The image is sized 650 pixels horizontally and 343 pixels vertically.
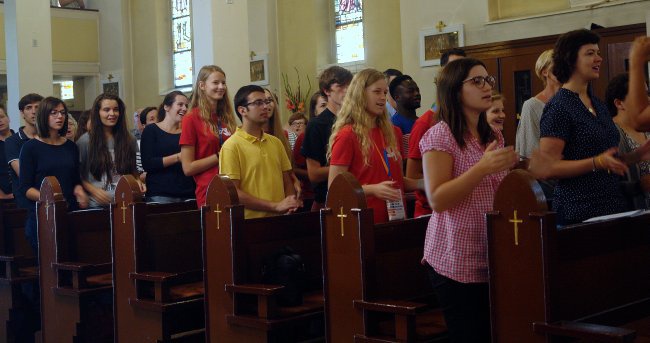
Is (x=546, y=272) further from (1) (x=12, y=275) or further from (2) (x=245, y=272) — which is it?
(1) (x=12, y=275)

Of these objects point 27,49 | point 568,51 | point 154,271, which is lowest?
point 154,271

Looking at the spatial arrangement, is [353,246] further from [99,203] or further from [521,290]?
[99,203]

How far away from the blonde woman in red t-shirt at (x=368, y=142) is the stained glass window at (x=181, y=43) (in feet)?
46.2

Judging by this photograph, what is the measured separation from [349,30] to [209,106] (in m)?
10.3

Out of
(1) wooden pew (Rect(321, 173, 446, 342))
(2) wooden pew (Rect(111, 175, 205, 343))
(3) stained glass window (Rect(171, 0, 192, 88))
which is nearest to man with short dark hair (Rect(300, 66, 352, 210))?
(2) wooden pew (Rect(111, 175, 205, 343))

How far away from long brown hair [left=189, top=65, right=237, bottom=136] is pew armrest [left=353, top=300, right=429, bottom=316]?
217 centimetres

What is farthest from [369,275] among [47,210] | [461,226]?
[47,210]

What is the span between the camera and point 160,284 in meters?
4.83

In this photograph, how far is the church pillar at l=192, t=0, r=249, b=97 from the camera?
8.15m

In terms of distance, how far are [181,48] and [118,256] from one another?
13.8 m

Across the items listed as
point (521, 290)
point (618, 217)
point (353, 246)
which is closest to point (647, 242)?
point (618, 217)

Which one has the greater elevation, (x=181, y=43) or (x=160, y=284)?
(x=181, y=43)

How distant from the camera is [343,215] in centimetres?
388

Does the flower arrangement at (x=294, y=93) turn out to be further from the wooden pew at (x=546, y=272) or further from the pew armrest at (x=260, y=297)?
the wooden pew at (x=546, y=272)
